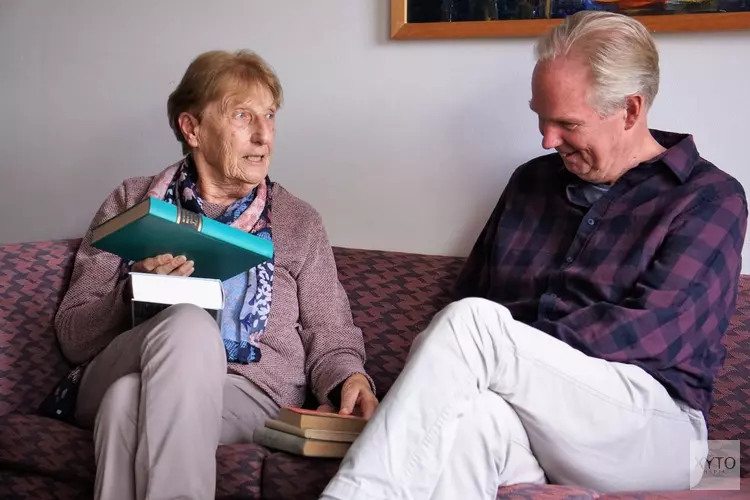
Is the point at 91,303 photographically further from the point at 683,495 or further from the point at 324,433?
the point at 683,495

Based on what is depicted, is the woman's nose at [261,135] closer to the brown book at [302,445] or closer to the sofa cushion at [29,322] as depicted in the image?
the sofa cushion at [29,322]

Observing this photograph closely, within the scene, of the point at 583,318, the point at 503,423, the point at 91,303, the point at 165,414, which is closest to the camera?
the point at 503,423

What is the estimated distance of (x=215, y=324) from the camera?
1.82 metres

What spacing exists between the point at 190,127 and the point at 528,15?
2.76 feet

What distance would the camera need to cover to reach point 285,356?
212cm

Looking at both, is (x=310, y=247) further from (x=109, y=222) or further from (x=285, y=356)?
(x=109, y=222)

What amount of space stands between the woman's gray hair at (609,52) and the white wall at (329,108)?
328 mm

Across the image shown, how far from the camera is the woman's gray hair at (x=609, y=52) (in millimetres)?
1854

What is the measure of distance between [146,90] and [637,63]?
147 centimetres

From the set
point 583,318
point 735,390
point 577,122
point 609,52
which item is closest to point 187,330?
point 583,318

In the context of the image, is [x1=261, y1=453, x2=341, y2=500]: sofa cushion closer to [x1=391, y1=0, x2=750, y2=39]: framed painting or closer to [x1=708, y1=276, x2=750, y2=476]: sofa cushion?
[x1=708, y1=276, x2=750, y2=476]: sofa cushion

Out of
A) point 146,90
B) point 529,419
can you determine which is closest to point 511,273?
point 529,419

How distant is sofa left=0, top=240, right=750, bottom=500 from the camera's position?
1.73 meters

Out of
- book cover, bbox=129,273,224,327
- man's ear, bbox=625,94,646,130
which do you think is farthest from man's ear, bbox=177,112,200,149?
man's ear, bbox=625,94,646,130
